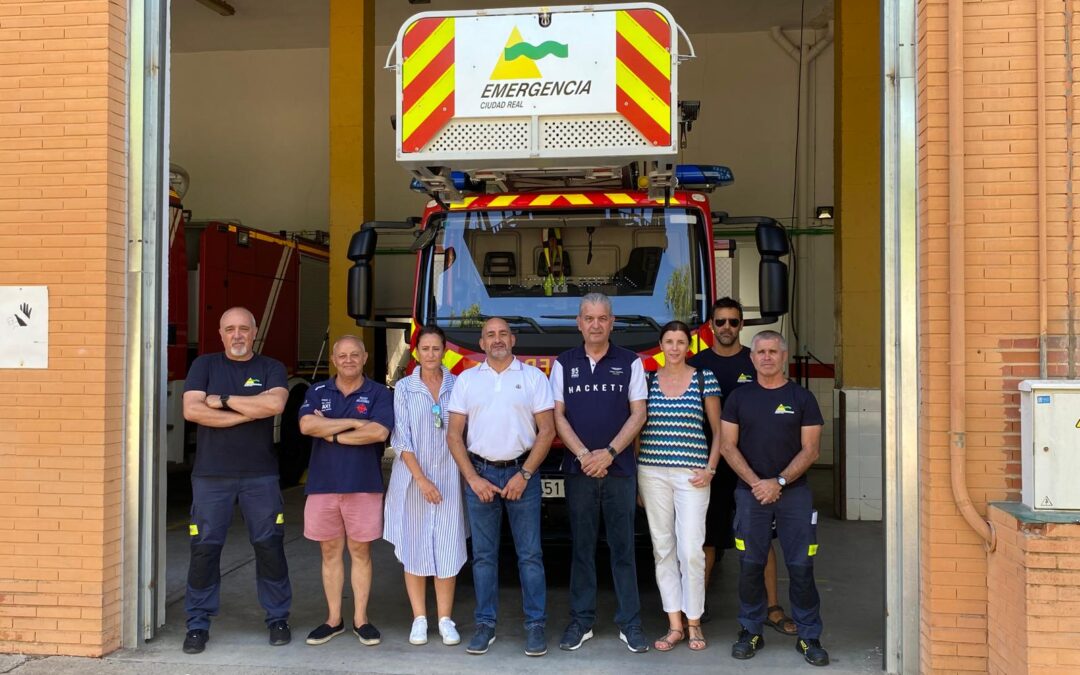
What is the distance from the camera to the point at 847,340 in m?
8.38

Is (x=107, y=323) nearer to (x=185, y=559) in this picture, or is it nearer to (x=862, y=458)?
(x=185, y=559)

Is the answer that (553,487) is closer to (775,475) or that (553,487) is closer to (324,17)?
(775,475)

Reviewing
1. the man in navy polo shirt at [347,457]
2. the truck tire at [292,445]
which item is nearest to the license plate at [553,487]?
the man in navy polo shirt at [347,457]

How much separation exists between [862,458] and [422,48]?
18.4ft

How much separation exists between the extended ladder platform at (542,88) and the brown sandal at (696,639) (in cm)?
244

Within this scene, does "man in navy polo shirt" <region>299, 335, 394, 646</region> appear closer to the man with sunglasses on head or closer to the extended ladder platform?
the extended ladder platform

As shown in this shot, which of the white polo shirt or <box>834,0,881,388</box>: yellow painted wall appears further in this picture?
<box>834,0,881,388</box>: yellow painted wall

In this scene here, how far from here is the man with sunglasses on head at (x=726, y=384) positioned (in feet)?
16.0

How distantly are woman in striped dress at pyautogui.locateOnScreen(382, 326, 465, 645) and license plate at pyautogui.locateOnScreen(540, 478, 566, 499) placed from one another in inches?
25.1

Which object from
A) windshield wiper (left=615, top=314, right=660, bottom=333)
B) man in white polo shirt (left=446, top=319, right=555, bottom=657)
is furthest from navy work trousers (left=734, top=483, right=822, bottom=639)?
windshield wiper (left=615, top=314, right=660, bottom=333)

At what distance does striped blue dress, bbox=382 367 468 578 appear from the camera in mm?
4555

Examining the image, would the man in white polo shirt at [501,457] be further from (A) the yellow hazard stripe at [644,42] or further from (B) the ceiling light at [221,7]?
(B) the ceiling light at [221,7]

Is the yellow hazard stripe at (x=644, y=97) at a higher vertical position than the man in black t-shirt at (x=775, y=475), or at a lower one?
higher

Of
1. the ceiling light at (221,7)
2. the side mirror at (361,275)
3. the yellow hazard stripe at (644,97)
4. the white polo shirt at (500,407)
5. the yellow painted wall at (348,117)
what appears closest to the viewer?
the white polo shirt at (500,407)
